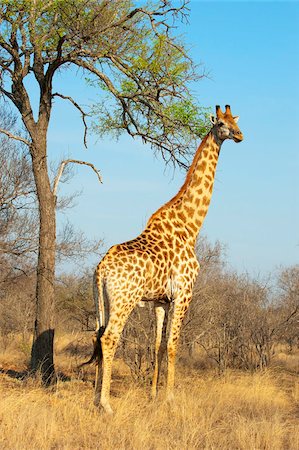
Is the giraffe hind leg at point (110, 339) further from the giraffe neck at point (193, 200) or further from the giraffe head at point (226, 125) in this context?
the giraffe head at point (226, 125)

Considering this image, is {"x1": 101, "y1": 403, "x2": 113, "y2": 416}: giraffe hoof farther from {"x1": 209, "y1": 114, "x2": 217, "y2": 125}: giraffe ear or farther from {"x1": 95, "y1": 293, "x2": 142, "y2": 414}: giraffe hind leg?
{"x1": 209, "y1": 114, "x2": 217, "y2": 125}: giraffe ear

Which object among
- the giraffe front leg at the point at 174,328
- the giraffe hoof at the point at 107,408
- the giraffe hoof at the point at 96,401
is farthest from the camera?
the giraffe front leg at the point at 174,328

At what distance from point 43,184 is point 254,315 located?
16.8 ft

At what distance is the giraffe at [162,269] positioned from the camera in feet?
24.2

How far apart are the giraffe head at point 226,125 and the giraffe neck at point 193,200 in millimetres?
222

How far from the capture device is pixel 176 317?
8.10m

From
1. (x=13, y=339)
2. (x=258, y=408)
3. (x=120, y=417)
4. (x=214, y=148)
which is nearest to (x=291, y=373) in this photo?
(x=258, y=408)

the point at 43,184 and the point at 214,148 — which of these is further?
the point at 43,184

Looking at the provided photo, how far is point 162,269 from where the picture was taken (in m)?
7.98

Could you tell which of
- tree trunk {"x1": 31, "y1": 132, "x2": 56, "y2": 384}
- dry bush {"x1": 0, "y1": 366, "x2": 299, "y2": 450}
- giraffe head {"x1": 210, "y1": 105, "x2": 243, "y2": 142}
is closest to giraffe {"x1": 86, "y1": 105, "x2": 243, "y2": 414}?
giraffe head {"x1": 210, "y1": 105, "x2": 243, "y2": 142}

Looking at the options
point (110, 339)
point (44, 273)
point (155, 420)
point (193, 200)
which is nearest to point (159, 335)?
point (110, 339)

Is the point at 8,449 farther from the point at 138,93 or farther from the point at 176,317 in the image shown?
the point at 138,93

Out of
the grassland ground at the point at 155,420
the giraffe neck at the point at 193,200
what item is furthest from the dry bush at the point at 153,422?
the giraffe neck at the point at 193,200

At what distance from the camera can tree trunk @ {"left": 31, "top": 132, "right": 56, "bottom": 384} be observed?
10.5m
